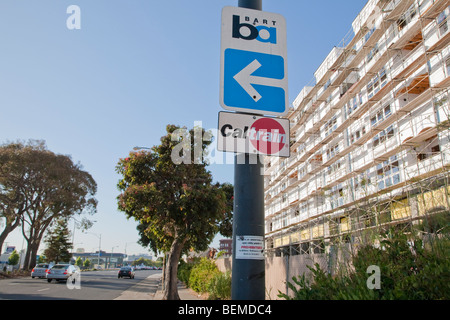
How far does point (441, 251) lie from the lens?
2664mm

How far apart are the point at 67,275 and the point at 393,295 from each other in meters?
28.2

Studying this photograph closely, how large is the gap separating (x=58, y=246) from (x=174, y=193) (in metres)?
47.2

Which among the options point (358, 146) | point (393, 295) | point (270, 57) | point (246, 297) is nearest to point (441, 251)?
point (393, 295)

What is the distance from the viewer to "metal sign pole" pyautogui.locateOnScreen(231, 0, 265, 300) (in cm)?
219

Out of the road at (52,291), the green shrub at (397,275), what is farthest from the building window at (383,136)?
the green shrub at (397,275)

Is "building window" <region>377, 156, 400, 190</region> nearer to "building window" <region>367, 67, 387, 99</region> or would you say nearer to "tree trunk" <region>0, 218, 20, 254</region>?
"building window" <region>367, 67, 387, 99</region>

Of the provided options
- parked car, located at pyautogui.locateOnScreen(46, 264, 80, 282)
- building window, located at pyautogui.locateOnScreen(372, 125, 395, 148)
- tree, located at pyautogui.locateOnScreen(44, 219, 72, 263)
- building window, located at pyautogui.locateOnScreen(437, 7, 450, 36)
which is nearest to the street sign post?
building window, located at pyautogui.locateOnScreen(437, 7, 450, 36)

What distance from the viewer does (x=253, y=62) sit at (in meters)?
2.74

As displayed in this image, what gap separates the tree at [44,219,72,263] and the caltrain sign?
5709 cm

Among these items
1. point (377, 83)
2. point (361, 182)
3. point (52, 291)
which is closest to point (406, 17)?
point (377, 83)

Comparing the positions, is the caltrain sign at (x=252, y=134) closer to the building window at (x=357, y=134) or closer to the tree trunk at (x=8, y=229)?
the building window at (x=357, y=134)

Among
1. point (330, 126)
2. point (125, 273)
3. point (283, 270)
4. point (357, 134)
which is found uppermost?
point (330, 126)

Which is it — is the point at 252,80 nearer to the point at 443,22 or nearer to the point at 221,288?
the point at 221,288

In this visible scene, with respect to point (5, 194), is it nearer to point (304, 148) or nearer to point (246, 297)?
point (304, 148)
